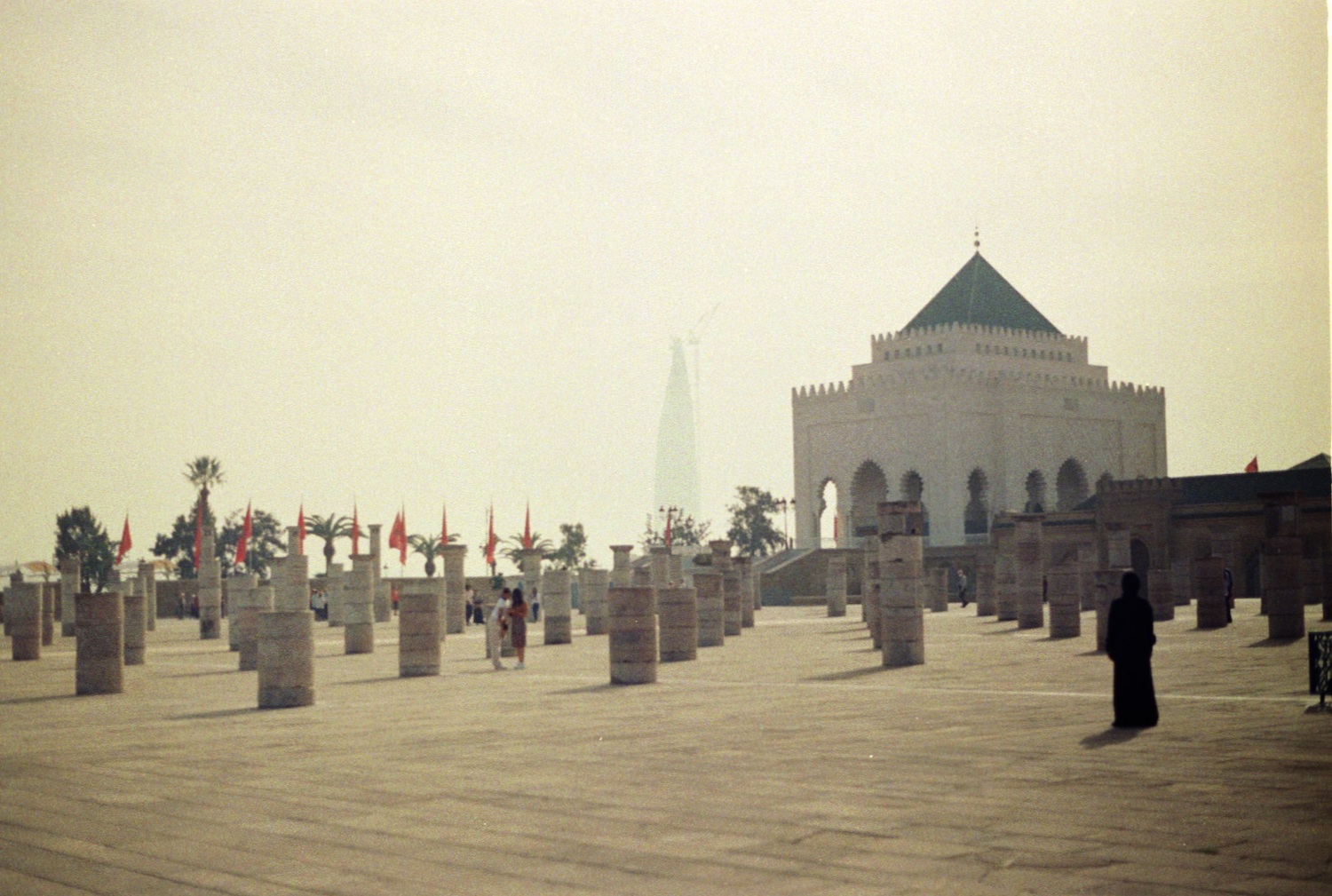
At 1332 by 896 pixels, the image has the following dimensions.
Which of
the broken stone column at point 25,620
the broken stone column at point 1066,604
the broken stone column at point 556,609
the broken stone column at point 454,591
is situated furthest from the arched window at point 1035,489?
the broken stone column at point 25,620

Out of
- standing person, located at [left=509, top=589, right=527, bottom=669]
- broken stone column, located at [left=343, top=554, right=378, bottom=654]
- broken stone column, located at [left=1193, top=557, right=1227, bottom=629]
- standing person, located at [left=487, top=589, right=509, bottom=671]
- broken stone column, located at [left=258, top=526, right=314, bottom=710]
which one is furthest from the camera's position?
broken stone column, located at [left=1193, top=557, right=1227, bottom=629]

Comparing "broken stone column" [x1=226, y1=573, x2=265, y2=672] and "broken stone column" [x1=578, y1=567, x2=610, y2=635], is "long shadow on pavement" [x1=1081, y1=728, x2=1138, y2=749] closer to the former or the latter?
"broken stone column" [x1=226, y1=573, x2=265, y2=672]

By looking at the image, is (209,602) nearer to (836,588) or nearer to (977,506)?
(836,588)

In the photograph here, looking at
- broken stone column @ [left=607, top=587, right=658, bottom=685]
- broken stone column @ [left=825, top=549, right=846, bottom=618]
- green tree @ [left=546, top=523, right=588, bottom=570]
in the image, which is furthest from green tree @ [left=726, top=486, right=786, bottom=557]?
broken stone column @ [left=607, top=587, right=658, bottom=685]

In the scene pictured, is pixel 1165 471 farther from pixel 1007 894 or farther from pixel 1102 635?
pixel 1007 894

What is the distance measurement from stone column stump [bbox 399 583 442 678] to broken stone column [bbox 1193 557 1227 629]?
1226cm

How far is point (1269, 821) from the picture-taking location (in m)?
6.14

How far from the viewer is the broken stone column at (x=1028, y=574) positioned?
25.8 metres

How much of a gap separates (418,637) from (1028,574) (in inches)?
492

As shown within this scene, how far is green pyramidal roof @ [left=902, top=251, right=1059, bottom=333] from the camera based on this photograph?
2522 inches

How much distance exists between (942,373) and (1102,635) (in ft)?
135

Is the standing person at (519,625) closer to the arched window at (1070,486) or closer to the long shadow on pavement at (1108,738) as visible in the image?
the long shadow on pavement at (1108,738)

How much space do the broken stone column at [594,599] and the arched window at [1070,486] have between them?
3731cm

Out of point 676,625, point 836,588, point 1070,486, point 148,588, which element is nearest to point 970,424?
point 1070,486
